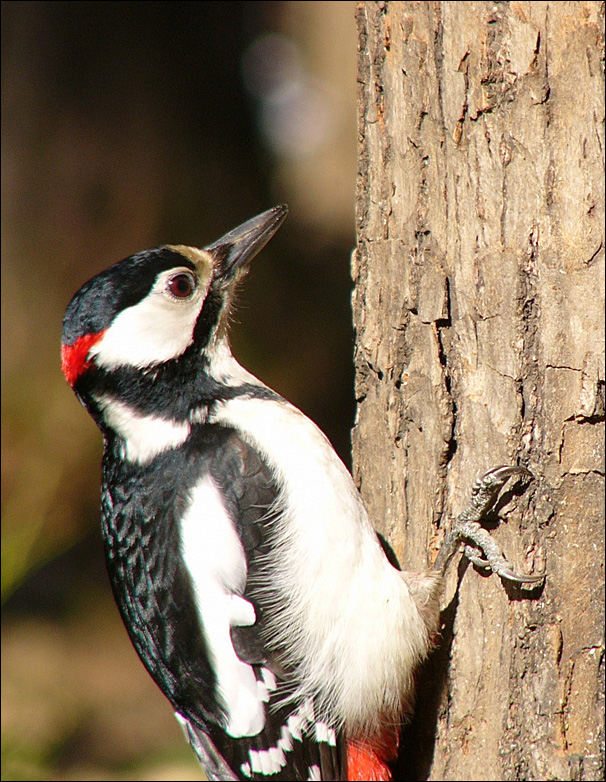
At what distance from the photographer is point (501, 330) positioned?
4.87 feet

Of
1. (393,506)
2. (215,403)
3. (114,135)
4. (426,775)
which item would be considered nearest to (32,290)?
(114,135)

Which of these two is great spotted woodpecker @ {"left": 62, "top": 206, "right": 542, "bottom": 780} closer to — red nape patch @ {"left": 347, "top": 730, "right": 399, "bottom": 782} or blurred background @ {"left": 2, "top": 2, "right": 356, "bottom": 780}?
red nape patch @ {"left": 347, "top": 730, "right": 399, "bottom": 782}

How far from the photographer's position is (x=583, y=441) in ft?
4.69

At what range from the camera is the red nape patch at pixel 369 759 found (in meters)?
1.83

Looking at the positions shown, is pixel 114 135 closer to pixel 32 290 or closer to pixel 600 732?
pixel 32 290

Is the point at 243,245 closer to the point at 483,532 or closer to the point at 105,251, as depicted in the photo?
the point at 483,532

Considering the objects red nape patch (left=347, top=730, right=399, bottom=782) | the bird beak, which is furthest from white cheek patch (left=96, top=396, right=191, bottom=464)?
red nape patch (left=347, top=730, right=399, bottom=782)

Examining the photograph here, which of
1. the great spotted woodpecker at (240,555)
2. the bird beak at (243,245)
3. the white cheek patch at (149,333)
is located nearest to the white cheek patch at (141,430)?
the great spotted woodpecker at (240,555)

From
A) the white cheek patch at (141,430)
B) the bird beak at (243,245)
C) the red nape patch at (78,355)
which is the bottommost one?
the white cheek patch at (141,430)

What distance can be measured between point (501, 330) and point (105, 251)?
3.11m

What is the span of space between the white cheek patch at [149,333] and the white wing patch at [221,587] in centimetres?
32

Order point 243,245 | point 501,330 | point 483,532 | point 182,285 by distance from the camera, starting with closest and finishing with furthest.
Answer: point 501,330 < point 483,532 < point 182,285 < point 243,245

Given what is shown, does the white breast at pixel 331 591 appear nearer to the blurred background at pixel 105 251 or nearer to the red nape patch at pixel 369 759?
the red nape patch at pixel 369 759

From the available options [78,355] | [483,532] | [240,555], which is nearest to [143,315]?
[78,355]
